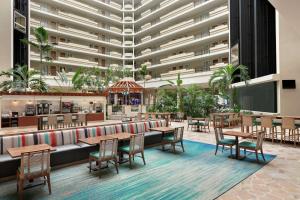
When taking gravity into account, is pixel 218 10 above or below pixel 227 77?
above

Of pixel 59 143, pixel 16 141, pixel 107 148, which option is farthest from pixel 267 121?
pixel 16 141

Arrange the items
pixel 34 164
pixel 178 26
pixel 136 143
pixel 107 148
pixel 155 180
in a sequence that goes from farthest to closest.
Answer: pixel 178 26
pixel 136 143
pixel 107 148
pixel 155 180
pixel 34 164

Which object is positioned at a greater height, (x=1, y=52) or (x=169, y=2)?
(x=169, y=2)

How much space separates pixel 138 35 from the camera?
111 feet

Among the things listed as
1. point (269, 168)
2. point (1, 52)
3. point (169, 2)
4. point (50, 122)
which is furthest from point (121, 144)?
point (169, 2)

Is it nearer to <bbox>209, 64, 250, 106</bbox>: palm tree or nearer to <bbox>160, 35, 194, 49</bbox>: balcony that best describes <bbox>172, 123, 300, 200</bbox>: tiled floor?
<bbox>209, 64, 250, 106</bbox>: palm tree

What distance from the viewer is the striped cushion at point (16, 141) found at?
5414mm

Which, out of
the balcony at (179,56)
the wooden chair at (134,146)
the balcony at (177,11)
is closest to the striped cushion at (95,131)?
the wooden chair at (134,146)

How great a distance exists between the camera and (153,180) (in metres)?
4.97

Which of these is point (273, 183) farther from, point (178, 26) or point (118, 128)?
point (178, 26)

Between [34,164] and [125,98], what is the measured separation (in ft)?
92.4

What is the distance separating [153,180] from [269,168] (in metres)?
3.53

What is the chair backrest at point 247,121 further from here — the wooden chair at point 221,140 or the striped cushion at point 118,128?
the striped cushion at point 118,128

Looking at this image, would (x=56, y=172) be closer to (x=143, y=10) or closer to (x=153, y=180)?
(x=153, y=180)
